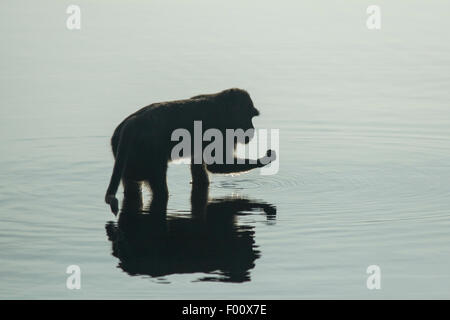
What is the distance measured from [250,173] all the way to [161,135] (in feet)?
8.76

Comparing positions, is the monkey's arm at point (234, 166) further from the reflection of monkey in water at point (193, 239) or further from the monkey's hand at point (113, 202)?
the monkey's hand at point (113, 202)

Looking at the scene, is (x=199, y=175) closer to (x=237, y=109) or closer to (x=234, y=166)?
(x=234, y=166)

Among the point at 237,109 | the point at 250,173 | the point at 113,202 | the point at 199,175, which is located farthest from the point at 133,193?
the point at 250,173

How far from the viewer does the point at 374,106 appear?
2030cm

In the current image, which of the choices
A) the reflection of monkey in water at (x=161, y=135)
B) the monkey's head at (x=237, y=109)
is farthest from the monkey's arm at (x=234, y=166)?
the monkey's head at (x=237, y=109)

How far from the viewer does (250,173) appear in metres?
15.3

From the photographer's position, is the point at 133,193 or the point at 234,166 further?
the point at 234,166

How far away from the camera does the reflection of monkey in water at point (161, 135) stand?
41.4 ft

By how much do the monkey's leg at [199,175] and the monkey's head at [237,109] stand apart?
2.10 feet

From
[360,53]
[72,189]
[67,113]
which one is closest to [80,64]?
[67,113]

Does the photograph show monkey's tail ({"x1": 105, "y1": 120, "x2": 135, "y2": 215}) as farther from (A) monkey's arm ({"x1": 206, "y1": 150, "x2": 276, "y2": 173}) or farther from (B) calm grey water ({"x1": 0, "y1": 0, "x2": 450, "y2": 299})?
(A) monkey's arm ({"x1": 206, "y1": 150, "x2": 276, "y2": 173})

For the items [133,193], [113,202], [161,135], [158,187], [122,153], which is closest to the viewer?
[113,202]

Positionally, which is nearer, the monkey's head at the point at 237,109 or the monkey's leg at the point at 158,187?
the monkey's leg at the point at 158,187

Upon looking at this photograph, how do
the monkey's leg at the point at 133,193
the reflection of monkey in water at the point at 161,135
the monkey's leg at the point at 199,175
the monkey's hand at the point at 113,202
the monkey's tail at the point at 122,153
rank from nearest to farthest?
the monkey's hand at the point at 113,202
the monkey's tail at the point at 122,153
the reflection of monkey in water at the point at 161,135
the monkey's leg at the point at 133,193
the monkey's leg at the point at 199,175
